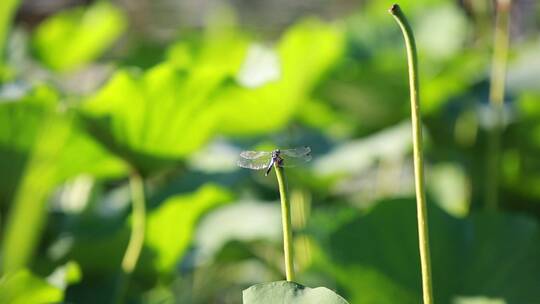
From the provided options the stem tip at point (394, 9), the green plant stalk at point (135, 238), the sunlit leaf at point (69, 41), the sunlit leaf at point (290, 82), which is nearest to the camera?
the stem tip at point (394, 9)

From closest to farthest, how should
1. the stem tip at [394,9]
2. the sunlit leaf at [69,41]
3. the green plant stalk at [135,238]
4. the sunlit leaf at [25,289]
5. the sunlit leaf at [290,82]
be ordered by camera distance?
the stem tip at [394,9] < the sunlit leaf at [25,289] < the green plant stalk at [135,238] < the sunlit leaf at [290,82] < the sunlit leaf at [69,41]

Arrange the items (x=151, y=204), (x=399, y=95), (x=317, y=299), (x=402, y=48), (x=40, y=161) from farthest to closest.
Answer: (x=402, y=48) < (x=399, y=95) < (x=151, y=204) < (x=40, y=161) < (x=317, y=299)

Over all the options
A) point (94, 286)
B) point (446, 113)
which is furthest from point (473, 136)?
point (94, 286)

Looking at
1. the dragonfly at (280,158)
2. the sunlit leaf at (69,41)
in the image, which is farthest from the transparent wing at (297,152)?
the sunlit leaf at (69,41)

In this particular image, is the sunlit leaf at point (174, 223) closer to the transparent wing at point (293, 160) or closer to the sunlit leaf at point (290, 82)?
the sunlit leaf at point (290, 82)

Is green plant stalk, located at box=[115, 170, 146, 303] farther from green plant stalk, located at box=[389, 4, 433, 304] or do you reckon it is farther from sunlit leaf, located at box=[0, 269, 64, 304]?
green plant stalk, located at box=[389, 4, 433, 304]

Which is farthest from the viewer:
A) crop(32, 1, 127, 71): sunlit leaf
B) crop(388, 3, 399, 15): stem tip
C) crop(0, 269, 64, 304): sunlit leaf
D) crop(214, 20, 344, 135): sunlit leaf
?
crop(32, 1, 127, 71): sunlit leaf

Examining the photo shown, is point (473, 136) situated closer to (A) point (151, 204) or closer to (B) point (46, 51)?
(A) point (151, 204)

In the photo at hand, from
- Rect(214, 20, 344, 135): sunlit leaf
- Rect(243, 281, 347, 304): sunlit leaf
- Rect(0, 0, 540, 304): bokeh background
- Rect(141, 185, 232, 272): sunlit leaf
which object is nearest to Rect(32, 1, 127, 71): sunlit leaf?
Rect(0, 0, 540, 304): bokeh background

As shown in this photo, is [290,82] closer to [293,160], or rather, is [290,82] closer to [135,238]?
[135,238]
